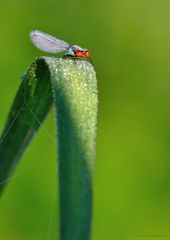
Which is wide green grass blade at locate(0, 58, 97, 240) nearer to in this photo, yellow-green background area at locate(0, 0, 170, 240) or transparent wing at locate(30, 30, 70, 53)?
transparent wing at locate(30, 30, 70, 53)

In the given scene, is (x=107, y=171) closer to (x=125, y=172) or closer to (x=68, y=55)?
(x=125, y=172)

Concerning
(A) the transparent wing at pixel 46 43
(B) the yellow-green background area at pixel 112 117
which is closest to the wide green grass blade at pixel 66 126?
(A) the transparent wing at pixel 46 43

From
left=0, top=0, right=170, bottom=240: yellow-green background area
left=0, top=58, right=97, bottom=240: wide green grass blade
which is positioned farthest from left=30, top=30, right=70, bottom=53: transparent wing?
left=0, top=0, right=170, bottom=240: yellow-green background area

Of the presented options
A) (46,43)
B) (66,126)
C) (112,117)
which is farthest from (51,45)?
(112,117)

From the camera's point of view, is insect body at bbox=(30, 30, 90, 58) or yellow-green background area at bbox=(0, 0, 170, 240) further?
yellow-green background area at bbox=(0, 0, 170, 240)

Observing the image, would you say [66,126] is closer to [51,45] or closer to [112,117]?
[51,45]
